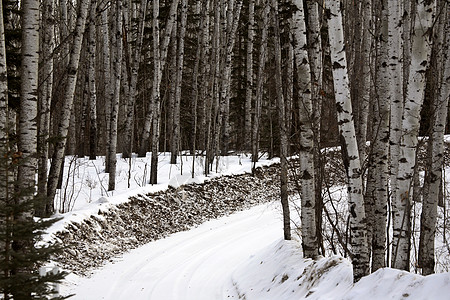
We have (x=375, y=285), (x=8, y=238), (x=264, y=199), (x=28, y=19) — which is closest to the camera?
(x=8, y=238)

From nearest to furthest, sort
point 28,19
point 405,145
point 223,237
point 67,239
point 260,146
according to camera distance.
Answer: point 405,145 → point 28,19 → point 67,239 → point 223,237 → point 260,146

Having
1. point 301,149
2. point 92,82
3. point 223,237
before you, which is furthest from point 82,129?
point 301,149

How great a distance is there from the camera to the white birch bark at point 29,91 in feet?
20.2

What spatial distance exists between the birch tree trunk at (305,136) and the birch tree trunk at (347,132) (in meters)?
1.44

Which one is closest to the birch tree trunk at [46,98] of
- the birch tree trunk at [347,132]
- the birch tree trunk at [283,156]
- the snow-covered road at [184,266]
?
the snow-covered road at [184,266]

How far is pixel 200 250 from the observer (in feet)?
32.9

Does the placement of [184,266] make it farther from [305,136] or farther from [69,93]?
[69,93]

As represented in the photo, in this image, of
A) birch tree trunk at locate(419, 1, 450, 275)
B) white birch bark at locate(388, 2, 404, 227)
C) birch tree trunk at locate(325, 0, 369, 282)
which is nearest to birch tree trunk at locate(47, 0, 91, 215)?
birch tree trunk at locate(325, 0, 369, 282)

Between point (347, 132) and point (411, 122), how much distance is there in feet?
2.79

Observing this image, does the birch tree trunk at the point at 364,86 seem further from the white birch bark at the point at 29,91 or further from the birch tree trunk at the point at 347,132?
the white birch bark at the point at 29,91

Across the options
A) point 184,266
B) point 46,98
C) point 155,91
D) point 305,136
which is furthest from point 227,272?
point 155,91

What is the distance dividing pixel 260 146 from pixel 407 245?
1741 centimetres

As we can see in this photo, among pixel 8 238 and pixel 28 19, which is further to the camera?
pixel 28 19

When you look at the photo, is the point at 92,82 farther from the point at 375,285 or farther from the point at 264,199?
the point at 375,285
